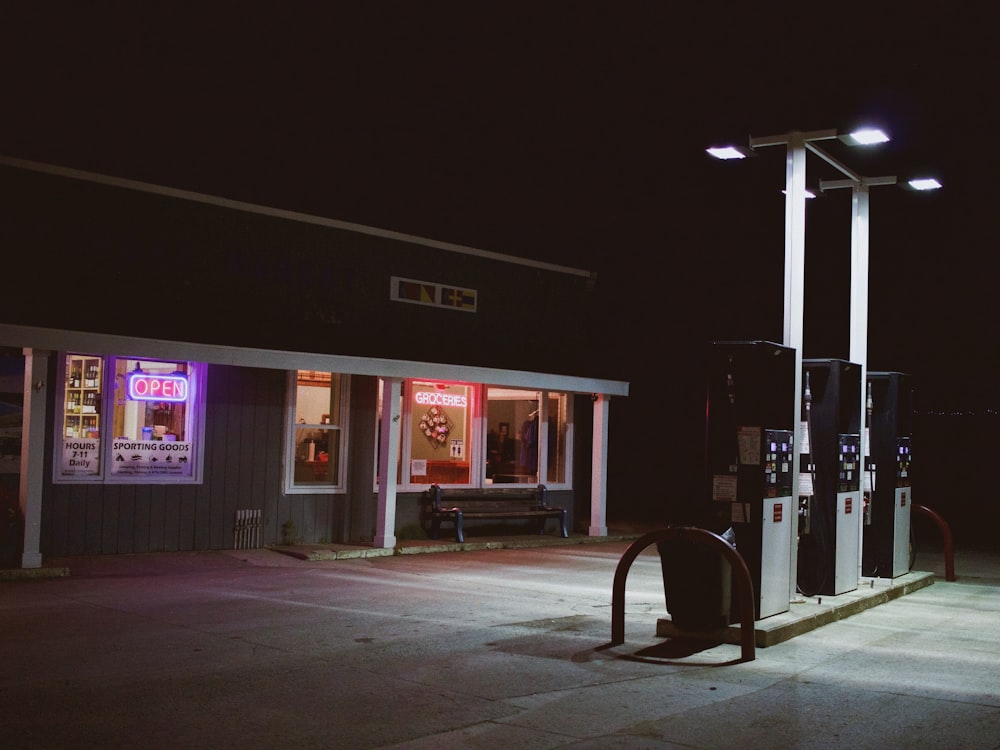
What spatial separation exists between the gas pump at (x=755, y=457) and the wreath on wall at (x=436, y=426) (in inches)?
339

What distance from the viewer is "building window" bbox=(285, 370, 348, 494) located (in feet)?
51.8

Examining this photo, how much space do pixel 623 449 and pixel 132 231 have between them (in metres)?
18.8

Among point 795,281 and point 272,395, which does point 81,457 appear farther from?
point 795,281

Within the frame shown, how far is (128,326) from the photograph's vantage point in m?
13.9

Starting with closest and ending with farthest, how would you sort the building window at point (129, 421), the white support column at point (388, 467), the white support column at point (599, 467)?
the building window at point (129, 421) → the white support column at point (388, 467) → the white support column at point (599, 467)

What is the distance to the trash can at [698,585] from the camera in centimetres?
902

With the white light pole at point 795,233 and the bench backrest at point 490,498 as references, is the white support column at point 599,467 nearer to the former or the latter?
the bench backrest at point 490,498

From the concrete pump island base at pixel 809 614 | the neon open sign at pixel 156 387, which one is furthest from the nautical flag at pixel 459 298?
the concrete pump island base at pixel 809 614

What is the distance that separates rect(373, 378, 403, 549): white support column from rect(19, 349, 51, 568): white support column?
5.11 m

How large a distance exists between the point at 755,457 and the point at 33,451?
337 inches

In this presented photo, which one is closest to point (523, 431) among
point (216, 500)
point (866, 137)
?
point (216, 500)

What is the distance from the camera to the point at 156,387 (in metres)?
14.4

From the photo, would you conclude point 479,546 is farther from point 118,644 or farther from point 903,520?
point 118,644

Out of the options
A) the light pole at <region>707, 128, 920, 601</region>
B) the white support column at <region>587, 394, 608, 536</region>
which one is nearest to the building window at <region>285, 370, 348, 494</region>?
the white support column at <region>587, 394, 608, 536</region>
